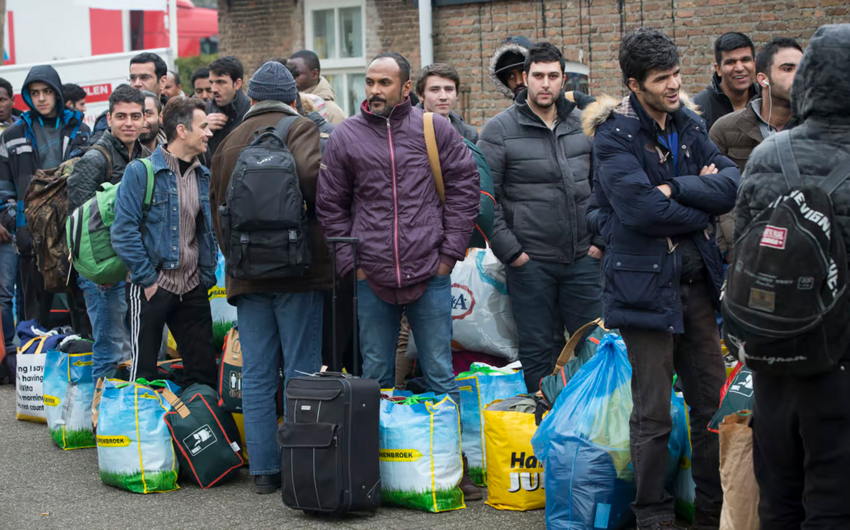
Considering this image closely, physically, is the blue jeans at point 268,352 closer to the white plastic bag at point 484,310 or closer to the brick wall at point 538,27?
the white plastic bag at point 484,310

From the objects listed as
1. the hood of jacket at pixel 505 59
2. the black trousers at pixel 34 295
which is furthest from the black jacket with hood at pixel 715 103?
the black trousers at pixel 34 295

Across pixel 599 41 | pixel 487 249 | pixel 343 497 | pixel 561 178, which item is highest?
pixel 599 41

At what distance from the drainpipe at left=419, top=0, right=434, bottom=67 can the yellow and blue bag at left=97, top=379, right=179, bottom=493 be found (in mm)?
9477

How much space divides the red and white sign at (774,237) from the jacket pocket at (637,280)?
46.0 inches

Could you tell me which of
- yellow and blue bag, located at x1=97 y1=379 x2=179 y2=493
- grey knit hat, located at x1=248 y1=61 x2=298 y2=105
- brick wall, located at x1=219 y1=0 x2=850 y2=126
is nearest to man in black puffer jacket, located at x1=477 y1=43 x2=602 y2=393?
grey knit hat, located at x1=248 y1=61 x2=298 y2=105

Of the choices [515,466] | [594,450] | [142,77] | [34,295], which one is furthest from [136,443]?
[142,77]

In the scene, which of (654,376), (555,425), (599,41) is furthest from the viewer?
(599,41)

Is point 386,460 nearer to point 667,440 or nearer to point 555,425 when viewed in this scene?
point 555,425

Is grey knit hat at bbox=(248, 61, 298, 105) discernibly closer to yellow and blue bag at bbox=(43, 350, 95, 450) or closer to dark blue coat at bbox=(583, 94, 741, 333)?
dark blue coat at bbox=(583, 94, 741, 333)

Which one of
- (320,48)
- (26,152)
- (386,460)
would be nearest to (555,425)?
(386,460)

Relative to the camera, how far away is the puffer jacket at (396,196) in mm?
5234

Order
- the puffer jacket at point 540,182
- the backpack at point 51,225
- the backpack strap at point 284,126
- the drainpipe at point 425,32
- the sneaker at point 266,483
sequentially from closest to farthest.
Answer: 1. the backpack strap at point 284,126
2. the sneaker at point 266,483
3. the puffer jacket at point 540,182
4. the backpack at point 51,225
5. the drainpipe at point 425,32

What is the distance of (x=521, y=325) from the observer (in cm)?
597

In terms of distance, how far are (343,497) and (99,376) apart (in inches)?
93.2
